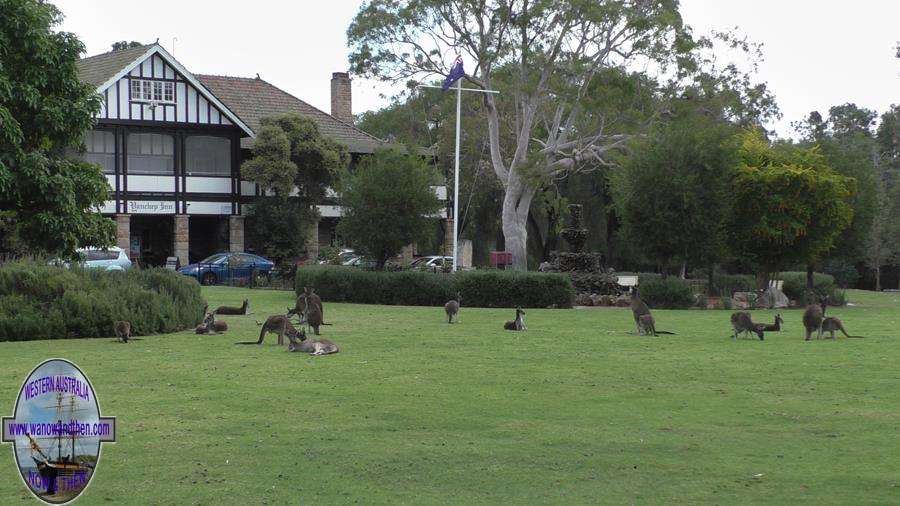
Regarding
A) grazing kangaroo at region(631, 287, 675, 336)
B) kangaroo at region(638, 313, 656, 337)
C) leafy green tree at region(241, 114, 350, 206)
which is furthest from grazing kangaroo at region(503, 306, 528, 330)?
leafy green tree at region(241, 114, 350, 206)

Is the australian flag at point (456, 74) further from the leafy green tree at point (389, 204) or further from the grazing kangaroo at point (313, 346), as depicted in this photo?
the grazing kangaroo at point (313, 346)

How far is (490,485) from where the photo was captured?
849 centimetres

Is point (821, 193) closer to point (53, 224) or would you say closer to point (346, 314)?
point (346, 314)

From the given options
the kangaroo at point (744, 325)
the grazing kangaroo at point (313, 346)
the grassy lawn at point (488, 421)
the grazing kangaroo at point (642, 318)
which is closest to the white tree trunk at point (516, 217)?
the grazing kangaroo at point (642, 318)

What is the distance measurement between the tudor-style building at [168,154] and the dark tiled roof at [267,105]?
0.66 feet

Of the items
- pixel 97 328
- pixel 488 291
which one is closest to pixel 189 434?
pixel 97 328

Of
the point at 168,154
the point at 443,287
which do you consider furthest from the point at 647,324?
the point at 168,154

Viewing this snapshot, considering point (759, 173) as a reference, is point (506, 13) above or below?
above

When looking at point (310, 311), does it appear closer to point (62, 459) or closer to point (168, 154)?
point (62, 459)

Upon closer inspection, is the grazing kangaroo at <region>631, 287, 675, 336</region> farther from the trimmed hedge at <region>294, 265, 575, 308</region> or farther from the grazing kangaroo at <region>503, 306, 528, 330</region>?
the trimmed hedge at <region>294, 265, 575, 308</region>

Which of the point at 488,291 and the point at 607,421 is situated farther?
the point at 488,291

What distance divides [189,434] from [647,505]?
4671 millimetres

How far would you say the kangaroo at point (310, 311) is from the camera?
2070 centimetres

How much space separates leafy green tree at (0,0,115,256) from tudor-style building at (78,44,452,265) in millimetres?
23673
